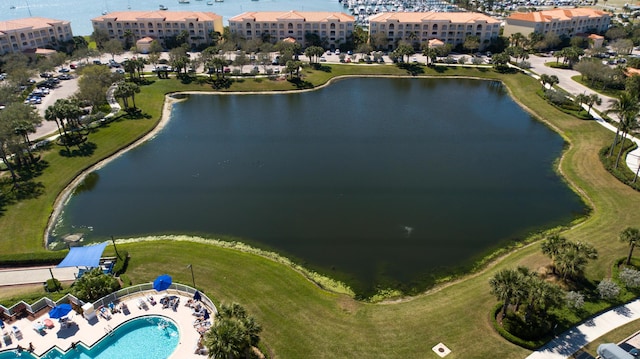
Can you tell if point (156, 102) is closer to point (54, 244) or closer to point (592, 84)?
point (54, 244)

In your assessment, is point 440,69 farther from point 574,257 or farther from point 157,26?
point 157,26

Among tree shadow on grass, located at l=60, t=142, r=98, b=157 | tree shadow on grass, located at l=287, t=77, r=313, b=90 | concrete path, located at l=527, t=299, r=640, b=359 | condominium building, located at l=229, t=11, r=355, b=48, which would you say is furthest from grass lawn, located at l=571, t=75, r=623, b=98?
tree shadow on grass, located at l=60, t=142, r=98, b=157

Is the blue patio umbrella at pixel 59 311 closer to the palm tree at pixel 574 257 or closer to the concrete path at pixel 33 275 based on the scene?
the concrete path at pixel 33 275

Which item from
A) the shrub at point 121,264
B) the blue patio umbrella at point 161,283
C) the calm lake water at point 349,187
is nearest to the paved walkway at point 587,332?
the calm lake water at point 349,187

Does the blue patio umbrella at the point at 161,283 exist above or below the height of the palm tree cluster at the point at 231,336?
below

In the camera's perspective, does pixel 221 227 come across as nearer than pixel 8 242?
No

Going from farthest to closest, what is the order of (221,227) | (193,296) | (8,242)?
(221,227) < (8,242) < (193,296)

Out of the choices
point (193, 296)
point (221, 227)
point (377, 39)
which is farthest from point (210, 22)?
point (193, 296)
